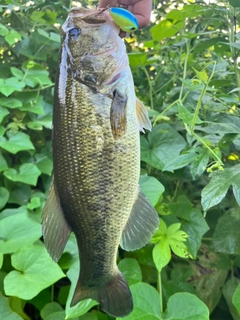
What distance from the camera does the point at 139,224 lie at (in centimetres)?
59

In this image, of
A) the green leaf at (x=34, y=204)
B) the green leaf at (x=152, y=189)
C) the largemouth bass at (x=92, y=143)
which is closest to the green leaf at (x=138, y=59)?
the green leaf at (x=152, y=189)

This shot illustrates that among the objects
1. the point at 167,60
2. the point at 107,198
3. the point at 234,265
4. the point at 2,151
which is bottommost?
the point at 234,265

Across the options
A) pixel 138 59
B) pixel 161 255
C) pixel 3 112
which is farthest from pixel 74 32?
pixel 3 112

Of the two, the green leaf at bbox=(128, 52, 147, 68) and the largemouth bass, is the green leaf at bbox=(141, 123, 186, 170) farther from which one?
the largemouth bass

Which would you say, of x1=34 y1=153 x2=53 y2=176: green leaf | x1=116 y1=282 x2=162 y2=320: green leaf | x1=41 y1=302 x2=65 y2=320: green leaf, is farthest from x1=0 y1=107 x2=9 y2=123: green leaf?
x1=116 y1=282 x2=162 y2=320: green leaf

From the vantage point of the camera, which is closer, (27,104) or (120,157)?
(120,157)

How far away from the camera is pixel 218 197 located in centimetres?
68

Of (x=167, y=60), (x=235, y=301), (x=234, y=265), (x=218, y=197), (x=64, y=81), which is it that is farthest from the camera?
(x=167, y=60)

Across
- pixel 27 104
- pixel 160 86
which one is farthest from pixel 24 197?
pixel 160 86

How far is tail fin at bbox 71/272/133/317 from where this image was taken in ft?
1.90

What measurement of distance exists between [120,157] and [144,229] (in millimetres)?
116

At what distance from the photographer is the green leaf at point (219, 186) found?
0.67m

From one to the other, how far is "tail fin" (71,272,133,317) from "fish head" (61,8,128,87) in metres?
0.28

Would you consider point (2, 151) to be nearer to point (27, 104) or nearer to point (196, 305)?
point (27, 104)
